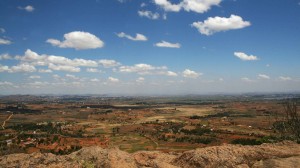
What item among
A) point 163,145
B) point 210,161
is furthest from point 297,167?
point 163,145

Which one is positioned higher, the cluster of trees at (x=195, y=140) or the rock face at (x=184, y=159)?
the rock face at (x=184, y=159)

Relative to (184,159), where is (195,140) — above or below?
below

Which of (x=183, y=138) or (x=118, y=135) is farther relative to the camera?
(x=118, y=135)

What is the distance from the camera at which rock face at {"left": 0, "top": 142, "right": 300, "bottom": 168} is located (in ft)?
37.0

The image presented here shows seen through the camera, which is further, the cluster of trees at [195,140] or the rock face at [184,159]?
the cluster of trees at [195,140]

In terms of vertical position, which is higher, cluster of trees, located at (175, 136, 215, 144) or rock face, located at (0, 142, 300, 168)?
rock face, located at (0, 142, 300, 168)

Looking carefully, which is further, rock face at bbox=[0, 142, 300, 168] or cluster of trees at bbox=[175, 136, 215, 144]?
cluster of trees at bbox=[175, 136, 215, 144]

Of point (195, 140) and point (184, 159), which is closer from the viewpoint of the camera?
point (184, 159)

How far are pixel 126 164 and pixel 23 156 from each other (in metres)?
4.54

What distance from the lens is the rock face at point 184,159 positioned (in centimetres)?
1128

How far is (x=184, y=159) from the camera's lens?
12531 mm

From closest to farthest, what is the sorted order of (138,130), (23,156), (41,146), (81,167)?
(81,167) → (23,156) → (41,146) → (138,130)

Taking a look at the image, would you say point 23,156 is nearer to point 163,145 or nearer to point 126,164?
point 126,164

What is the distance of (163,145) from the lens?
232ft
